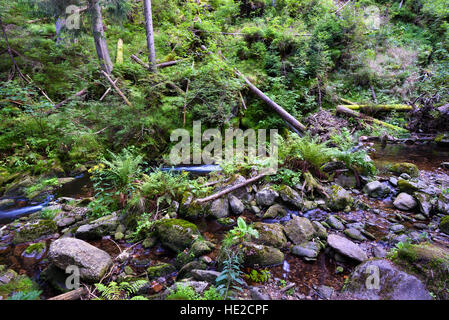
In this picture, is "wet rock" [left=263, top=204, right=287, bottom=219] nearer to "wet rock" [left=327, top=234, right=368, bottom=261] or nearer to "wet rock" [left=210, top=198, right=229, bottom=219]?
"wet rock" [left=210, top=198, right=229, bottom=219]

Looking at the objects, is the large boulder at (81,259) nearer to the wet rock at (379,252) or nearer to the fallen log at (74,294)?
the fallen log at (74,294)

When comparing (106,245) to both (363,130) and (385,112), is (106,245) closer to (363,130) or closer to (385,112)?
(363,130)

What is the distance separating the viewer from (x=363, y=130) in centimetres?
809

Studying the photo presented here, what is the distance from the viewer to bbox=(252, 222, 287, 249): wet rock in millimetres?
3305

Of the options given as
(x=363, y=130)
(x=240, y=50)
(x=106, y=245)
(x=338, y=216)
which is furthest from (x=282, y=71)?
(x=106, y=245)

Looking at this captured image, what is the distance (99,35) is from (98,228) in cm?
878

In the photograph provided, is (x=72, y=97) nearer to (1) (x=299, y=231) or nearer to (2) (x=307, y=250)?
(1) (x=299, y=231)

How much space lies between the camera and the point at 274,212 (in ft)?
13.9

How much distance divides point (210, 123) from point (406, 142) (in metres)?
8.13

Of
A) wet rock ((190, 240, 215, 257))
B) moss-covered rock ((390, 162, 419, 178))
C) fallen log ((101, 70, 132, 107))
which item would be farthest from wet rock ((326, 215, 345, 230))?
fallen log ((101, 70, 132, 107))

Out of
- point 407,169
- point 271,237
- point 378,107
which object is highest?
point 378,107

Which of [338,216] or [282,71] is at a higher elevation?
[282,71]

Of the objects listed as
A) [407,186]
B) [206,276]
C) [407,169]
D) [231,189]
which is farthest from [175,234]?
[407,169]

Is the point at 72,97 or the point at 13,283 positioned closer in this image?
the point at 13,283
